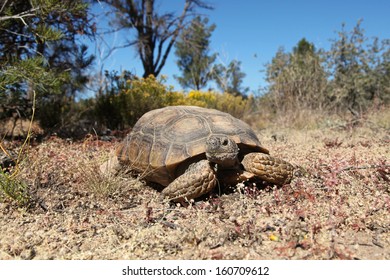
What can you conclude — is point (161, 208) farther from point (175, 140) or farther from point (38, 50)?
point (38, 50)

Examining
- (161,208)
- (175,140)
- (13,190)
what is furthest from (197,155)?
(13,190)

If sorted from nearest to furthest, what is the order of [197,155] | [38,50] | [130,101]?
1. [197,155]
2. [38,50]
3. [130,101]

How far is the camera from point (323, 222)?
2354 millimetres

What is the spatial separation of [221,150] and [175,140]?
487 mm

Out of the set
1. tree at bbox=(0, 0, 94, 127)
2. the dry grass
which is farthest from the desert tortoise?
tree at bbox=(0, 0, 94, 127)

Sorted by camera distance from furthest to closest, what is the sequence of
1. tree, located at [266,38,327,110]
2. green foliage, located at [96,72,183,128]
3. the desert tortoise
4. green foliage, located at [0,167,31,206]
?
1. tree, located at [266,38,327,110]
2. green foliage, located at [96,72,183,128]
3. the desert tortoise
4. green foliage, located at [0,167,31,206]

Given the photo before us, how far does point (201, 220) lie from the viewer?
2500 mm

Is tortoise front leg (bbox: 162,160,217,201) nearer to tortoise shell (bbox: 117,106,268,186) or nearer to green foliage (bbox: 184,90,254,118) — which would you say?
tortoise shell (bbox: 117,106,268,186)

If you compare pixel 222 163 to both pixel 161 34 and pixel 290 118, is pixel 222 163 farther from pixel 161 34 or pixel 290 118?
pixel 161 34

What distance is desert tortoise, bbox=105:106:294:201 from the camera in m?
2.74

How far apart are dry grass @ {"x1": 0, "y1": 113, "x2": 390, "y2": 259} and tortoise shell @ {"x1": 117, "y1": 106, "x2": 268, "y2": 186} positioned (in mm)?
220

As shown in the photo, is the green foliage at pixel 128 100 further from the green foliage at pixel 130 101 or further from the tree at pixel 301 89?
the tree at pixel 301 89
